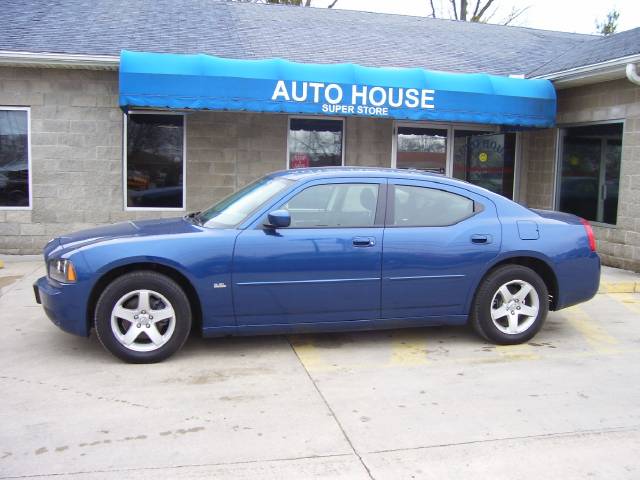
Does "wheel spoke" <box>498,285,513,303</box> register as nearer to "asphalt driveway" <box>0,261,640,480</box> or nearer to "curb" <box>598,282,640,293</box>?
"asphalt driveway" <box>0,261,640,480</box>

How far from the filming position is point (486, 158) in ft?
39.6

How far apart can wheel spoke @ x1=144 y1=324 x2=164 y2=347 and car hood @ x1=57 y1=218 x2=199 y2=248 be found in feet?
2.50

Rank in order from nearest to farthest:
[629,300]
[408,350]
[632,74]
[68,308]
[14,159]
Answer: [68,308] → [408,350] → [629,300] → [632,74] → [14,159]

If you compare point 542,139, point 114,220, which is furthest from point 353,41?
point 114,220

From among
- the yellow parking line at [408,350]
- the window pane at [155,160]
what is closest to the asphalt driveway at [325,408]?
the yellow parking line at [408,350]

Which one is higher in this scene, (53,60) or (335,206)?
(53,60)

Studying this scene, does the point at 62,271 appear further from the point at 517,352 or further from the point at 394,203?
the point at 517,352

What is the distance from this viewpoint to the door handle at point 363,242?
5.28 metres

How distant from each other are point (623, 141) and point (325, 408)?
297 inches

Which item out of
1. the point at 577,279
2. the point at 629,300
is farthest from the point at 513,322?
the point at 629,300

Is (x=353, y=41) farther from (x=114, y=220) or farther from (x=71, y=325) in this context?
(x=71, y=325)

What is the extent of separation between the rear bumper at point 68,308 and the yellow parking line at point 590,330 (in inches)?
180

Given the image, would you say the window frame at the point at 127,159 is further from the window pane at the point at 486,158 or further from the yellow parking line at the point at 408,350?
the yellow parking line at the point at 408,350

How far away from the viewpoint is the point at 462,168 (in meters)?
11.9
